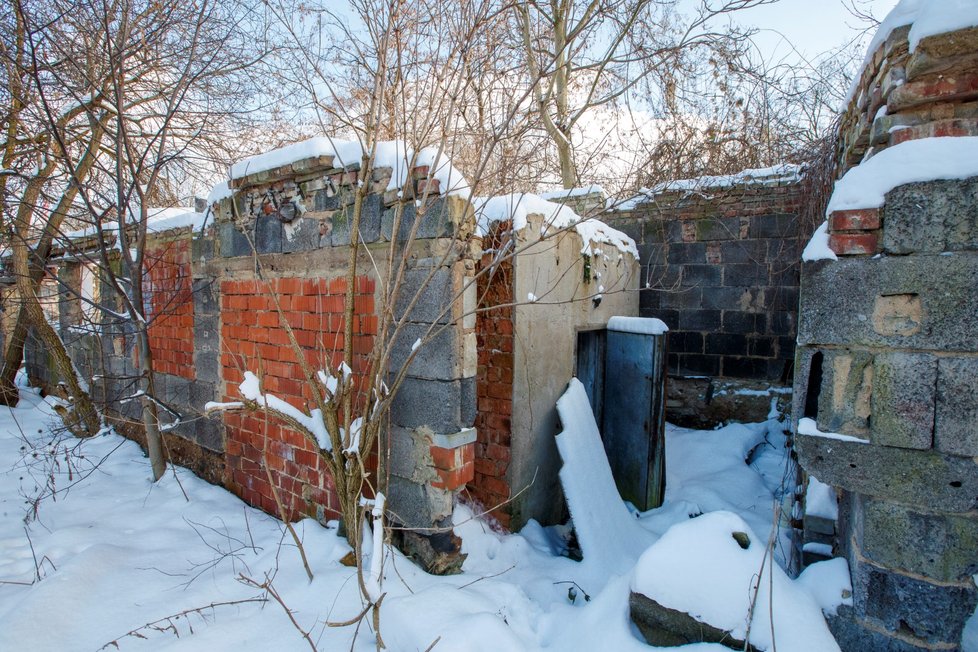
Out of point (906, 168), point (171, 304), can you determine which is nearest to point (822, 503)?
point (906, 168)

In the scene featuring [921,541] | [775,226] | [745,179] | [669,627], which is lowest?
[669,627]

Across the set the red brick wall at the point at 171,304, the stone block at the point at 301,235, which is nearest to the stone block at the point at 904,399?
the stone block at the point at 301,235

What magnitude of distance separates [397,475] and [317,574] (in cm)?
58

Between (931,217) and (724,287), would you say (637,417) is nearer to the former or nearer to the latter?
(724,287)

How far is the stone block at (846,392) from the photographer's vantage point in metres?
1.84

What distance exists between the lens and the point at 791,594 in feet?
5.99

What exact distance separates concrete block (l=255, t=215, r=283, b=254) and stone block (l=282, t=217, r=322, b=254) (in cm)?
5

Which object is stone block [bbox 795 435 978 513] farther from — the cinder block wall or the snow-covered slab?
the snow-covered slab

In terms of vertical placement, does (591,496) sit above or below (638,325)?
below

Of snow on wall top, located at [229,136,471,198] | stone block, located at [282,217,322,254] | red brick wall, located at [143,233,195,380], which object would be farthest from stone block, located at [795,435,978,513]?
red brick wall, located at [143,233,195,380]

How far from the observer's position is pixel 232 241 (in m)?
3.33

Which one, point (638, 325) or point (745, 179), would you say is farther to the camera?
point (745, 179)

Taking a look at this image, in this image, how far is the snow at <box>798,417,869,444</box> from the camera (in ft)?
6.14

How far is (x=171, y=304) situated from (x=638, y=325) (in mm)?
3785
